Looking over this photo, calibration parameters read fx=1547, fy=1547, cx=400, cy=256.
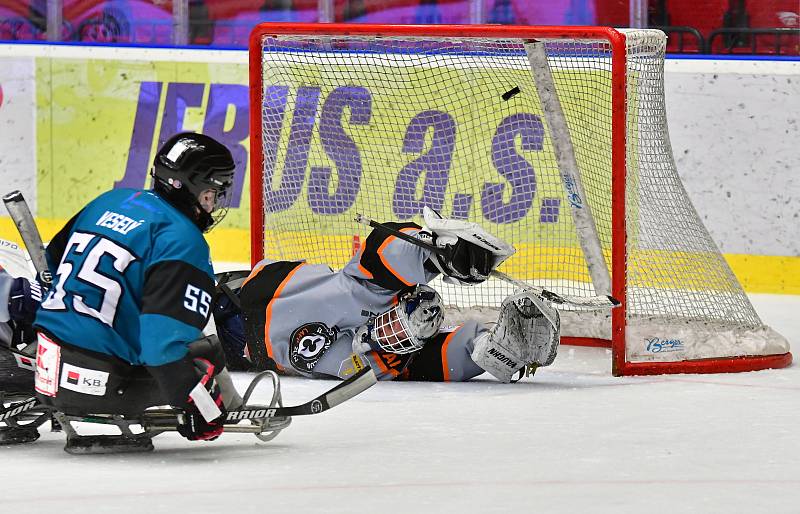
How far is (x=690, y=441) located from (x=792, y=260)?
2.82m

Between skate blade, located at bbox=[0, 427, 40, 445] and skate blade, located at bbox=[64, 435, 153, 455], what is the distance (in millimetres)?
139

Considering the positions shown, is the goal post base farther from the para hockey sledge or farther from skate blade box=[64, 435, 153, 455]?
skate blade box=[64, 435, 153, 455]

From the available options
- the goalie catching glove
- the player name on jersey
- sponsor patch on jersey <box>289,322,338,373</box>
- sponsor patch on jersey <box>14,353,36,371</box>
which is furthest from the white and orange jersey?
the player name on jersey

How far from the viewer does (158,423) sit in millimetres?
3500

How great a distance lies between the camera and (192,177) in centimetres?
346

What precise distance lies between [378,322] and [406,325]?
11cm

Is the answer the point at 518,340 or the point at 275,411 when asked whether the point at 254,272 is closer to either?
the point at 518,340

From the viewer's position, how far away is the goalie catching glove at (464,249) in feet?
14.4

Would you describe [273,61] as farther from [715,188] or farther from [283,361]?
[715,188]

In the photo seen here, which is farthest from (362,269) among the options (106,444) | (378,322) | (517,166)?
(517,166)

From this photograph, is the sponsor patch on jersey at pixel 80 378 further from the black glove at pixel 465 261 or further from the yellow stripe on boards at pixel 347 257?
the yellow stripe on boards at pixel 347 257

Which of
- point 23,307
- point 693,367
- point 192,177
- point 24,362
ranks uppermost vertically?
point 192,177

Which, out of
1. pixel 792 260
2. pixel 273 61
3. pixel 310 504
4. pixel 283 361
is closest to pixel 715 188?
pixel 792 260

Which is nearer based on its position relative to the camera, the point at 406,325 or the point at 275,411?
the point at 275,411
